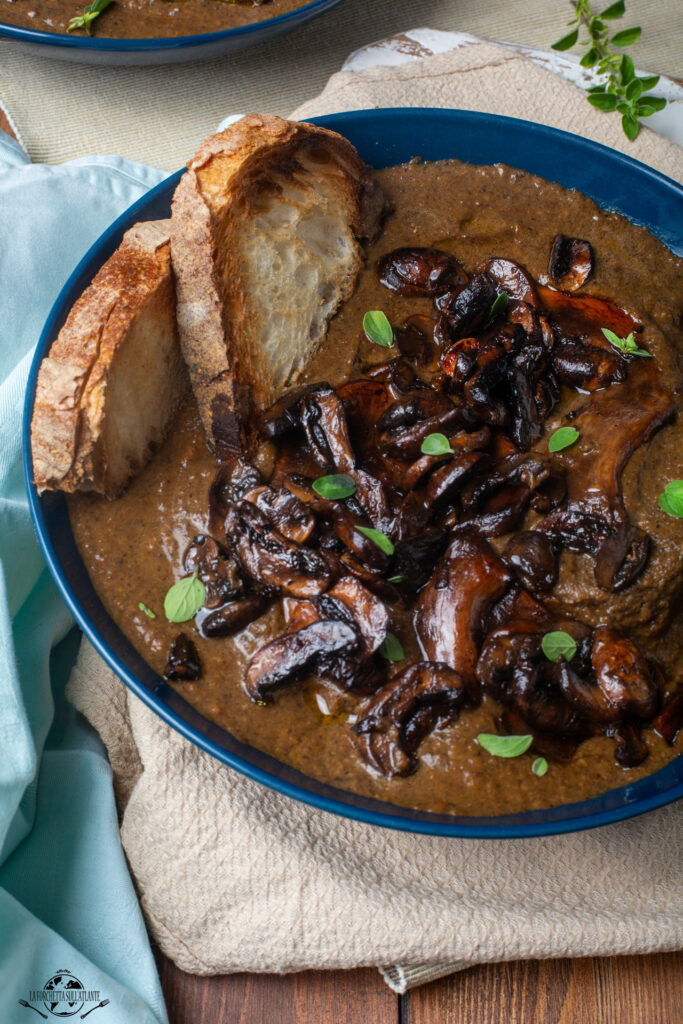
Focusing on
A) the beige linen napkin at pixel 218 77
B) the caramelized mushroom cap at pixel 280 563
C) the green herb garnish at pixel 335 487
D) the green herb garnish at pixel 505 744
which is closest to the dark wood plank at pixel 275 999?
the green herb garnish at pixel 505 744

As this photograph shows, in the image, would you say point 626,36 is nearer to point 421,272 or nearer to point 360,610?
point 421,272

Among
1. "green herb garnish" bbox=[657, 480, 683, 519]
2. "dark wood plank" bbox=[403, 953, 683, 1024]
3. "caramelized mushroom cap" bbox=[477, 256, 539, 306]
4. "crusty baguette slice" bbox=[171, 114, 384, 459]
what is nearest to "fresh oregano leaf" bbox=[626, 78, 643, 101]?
"caramelized mushroom cap" bbox=[477, 256, 539, 306]

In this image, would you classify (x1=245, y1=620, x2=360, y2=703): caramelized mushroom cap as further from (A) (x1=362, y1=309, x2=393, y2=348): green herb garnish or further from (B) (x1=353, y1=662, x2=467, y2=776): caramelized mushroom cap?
(A) (x1=362, y1=309, x2=393, y2=348): green herb garnish

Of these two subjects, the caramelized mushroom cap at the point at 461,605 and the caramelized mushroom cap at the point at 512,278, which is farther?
the caramelized mushroom cap at the point at 512,278

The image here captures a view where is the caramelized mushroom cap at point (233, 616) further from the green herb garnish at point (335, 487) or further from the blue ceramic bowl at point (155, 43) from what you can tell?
the blue ceramic bowl at point (155, 43)

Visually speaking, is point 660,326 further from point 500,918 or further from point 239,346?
point 500,918

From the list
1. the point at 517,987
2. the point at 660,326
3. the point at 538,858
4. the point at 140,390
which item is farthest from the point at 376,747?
the point at 660,326
